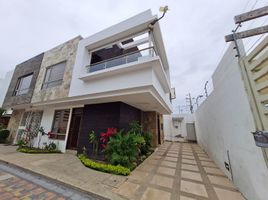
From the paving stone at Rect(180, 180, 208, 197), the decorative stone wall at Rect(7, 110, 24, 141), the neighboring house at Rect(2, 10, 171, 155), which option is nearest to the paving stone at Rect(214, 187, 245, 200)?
the paving stone at Rect(180, 180, 208, 197)

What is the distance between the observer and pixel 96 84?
193 inches

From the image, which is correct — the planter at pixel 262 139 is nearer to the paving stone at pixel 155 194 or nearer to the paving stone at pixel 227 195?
the paving stone at pixel 227 195

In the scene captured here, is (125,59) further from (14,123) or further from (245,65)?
(14,123)

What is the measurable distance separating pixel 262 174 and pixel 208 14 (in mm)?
4522

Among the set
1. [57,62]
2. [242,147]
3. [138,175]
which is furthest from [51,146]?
[242,147]

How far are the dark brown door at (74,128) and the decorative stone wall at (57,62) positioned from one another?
1.51 metres

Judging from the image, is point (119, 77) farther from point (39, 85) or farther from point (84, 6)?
point (39, 85)

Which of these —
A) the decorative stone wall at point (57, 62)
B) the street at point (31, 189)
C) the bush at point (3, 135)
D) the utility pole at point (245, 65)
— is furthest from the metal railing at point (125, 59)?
the bush at point (3, 135)

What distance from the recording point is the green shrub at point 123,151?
162 inches

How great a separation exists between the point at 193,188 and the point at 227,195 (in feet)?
2.35

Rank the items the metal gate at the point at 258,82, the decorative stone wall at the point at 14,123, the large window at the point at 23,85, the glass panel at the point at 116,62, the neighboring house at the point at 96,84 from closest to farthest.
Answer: the metal gate at the point at 258,82 → the neighboring house at the point at 96,84 → the glass panel at the point at 116,62 → the large window at the point at 23,85 → the decorative stone wall at the point at 14,123

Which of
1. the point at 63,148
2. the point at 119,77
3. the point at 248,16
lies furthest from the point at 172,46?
the point at 63,148

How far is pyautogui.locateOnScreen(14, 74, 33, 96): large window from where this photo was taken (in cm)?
823

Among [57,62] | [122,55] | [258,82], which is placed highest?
[57,62]
